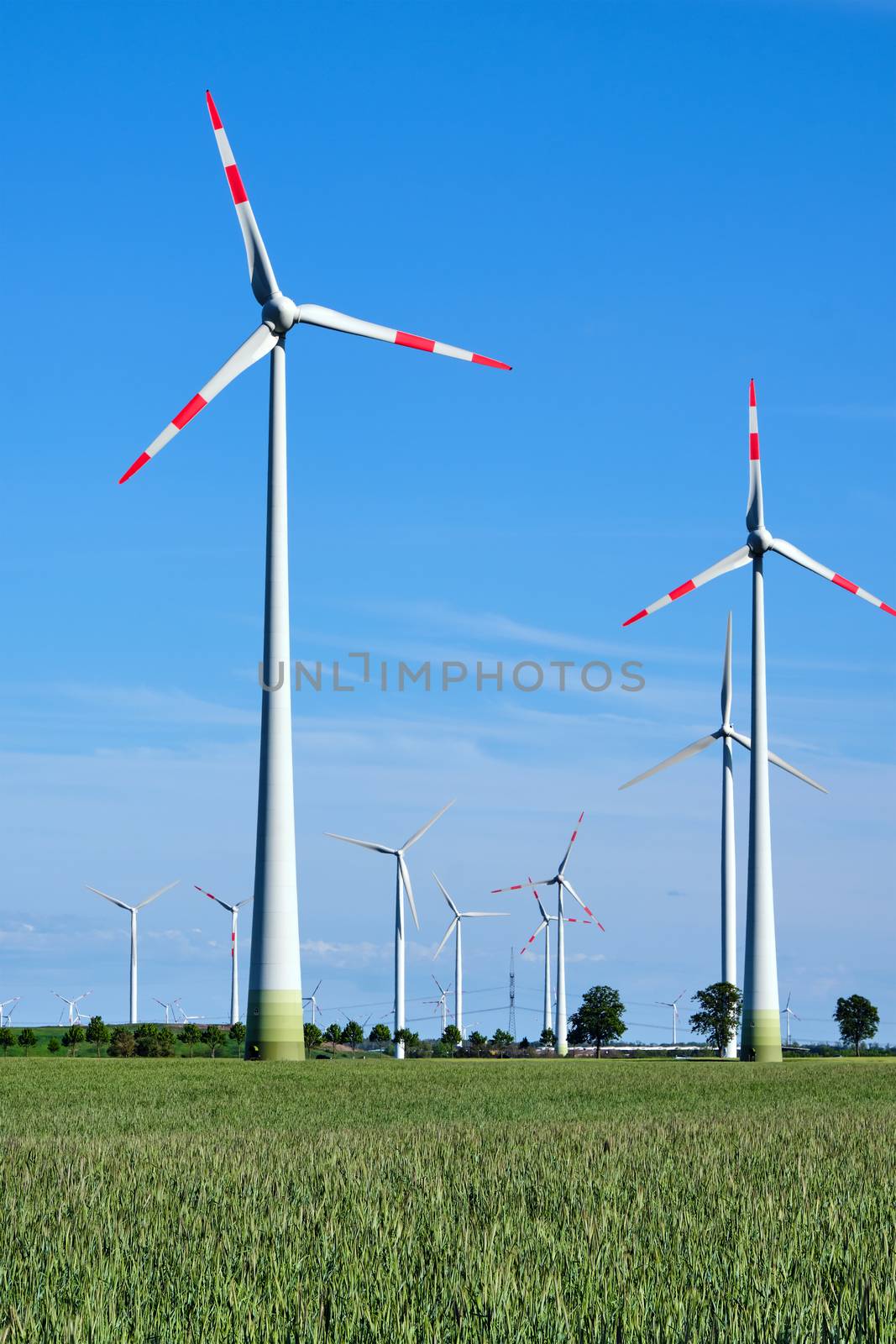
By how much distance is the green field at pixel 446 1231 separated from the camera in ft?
31.1

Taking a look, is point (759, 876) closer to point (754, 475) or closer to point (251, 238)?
point (754, 475)

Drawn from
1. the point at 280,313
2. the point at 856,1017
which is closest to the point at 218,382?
the point at 280,313

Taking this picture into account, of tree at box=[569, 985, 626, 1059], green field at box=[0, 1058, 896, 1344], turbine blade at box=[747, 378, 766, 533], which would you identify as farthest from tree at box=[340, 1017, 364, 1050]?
green field at box=[0, 1058, 896, 1344]

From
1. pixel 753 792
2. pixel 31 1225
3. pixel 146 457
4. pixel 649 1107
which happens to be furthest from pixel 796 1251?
pixel 753 792

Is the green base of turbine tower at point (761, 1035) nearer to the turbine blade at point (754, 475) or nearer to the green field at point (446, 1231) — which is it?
the turbine blade at point (754, 475)

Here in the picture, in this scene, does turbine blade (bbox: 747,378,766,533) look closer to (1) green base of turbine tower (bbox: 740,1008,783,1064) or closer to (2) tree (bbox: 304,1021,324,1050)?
(1) green base of turbine tower (bbox: 740,1008,783,1064)

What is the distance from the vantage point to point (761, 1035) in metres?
96.0

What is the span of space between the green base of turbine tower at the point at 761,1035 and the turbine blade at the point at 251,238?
53053 mm

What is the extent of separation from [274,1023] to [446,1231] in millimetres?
51051

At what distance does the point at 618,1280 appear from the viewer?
10.7 m

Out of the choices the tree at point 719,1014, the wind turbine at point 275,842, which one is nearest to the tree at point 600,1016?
the tree at point 719,1014

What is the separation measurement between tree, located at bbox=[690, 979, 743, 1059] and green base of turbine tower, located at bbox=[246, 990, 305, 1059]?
73.7m

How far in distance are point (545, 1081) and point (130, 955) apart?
109579 millimetres

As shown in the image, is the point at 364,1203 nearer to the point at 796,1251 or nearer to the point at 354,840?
the point at 796,1251
